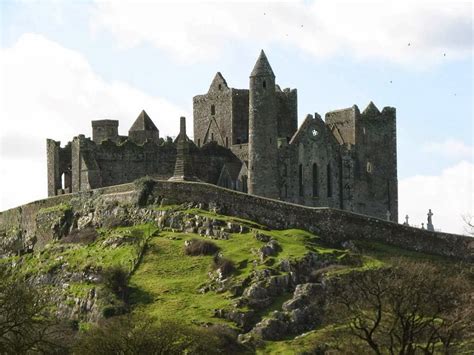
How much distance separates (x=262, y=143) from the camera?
113m

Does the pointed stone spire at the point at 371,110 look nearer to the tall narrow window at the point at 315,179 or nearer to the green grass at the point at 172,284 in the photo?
the tall narrow window at the point at 315,179

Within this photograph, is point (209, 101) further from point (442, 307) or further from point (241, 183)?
point (442, 307)

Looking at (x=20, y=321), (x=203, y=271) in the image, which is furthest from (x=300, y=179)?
(x=20, y=321)

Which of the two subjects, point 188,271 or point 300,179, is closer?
point 188,271

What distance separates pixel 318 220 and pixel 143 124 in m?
25.9

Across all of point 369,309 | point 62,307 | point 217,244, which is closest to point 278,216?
point 217,244

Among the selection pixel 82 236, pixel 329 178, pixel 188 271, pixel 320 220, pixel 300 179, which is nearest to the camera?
pixel 188 271

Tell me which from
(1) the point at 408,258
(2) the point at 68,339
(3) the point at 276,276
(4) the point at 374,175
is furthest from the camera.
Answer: (4) the point at 374,175

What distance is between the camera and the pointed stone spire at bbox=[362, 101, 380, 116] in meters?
128

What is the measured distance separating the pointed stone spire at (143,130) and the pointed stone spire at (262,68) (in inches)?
549

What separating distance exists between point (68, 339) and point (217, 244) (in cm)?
1727

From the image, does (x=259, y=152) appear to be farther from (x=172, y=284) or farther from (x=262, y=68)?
(x=172, y=284)

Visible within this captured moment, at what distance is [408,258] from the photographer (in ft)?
335

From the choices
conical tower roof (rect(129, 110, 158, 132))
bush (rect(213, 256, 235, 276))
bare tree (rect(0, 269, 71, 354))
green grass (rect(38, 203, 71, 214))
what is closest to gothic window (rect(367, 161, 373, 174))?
conical tower roof (rect(129, 110, 158, 132))
